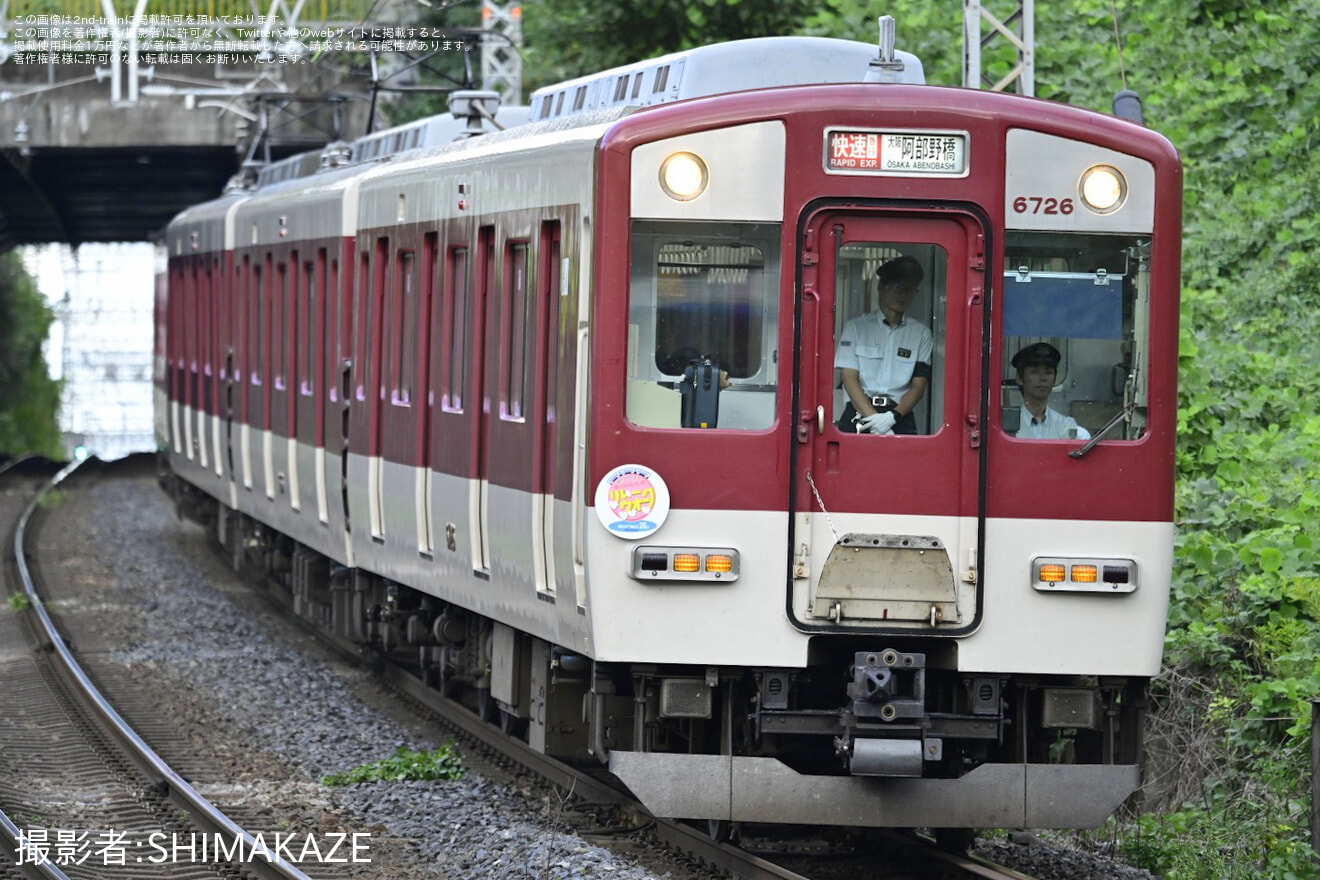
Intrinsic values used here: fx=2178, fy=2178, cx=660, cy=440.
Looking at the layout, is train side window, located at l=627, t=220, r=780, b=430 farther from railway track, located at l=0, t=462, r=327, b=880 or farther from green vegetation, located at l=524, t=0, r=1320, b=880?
green vegetation, located at l=524, t=0, r=1320, b=880

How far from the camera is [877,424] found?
25.6 feet

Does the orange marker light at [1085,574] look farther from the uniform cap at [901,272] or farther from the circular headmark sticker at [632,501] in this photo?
the circular headmark sticker at [632,501]

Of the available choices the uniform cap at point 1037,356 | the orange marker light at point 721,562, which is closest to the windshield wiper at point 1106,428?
the uniform cap at point 1037,356

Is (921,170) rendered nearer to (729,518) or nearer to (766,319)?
(766,319)

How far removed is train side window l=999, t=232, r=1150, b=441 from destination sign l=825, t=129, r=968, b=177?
351 mm

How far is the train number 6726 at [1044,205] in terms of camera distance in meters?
7.83

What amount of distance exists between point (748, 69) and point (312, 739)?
4887mm

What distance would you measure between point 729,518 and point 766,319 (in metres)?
0.72

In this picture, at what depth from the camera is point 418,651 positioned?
13977 mm

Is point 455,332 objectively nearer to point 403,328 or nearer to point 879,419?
point 403,328

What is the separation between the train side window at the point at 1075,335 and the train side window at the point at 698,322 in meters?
0.89

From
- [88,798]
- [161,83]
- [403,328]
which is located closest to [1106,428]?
[403,328]

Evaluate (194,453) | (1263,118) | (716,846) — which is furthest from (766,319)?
(194,453)

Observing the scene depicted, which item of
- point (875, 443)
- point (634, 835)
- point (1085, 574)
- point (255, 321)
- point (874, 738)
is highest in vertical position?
point (255, 321)
